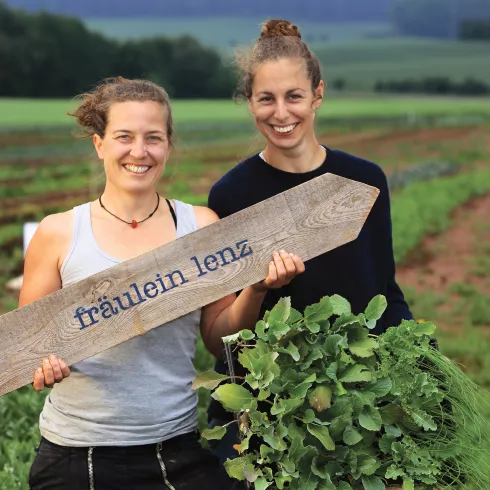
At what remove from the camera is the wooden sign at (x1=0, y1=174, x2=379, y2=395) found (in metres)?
2.45

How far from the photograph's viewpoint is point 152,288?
246 cm

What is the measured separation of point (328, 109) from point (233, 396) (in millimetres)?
34676

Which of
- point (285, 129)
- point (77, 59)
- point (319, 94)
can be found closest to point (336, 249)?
point (285, 129)

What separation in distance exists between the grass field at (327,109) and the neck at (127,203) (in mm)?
26474

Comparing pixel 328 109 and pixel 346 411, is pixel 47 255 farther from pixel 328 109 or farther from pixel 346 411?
pixel 328 109

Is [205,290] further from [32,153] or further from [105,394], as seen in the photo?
[32,153]

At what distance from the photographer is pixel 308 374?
2.29 m

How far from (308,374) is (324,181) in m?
0.51

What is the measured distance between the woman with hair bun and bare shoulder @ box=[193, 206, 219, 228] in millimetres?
285

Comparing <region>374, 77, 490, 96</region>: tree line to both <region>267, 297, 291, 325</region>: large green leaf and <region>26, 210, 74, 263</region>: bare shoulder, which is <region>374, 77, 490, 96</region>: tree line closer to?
<region>26, 210, 74, 263</region>: bare shoulder

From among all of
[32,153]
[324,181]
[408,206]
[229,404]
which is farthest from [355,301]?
[32,153]

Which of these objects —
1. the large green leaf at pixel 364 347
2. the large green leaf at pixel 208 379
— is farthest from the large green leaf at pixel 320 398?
the large green leaf at pixel 208 379

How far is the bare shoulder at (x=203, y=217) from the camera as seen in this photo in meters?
2.64

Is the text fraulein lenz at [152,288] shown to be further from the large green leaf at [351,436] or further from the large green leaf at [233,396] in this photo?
the large green leaf at [351,436]
